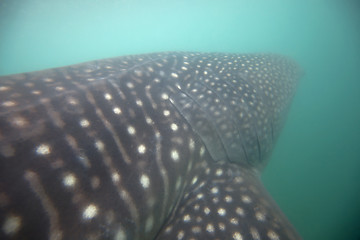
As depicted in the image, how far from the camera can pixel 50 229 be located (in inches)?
50.0

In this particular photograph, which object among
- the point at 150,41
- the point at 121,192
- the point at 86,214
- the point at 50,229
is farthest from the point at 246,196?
the point at 150,41

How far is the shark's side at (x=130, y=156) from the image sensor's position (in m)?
1.33

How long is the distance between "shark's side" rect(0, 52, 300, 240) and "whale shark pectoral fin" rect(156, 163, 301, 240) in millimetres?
11

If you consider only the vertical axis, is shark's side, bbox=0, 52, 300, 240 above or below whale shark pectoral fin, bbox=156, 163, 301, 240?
above

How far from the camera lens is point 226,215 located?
1953 mm

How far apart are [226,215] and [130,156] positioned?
1164 millimetres

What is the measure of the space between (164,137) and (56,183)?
1.12 metres

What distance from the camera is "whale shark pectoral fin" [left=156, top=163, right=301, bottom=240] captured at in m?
1.82

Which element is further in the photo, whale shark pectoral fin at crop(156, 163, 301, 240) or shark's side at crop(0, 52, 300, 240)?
whale shark pectoral fin at crop(156, 163, 301, 240)

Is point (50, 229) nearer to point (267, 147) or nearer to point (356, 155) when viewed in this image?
point (267, 147)

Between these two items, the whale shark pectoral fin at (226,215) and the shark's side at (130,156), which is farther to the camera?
the whale shark pectoral fin at (226,215)

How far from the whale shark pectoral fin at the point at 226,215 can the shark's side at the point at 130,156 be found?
11mm

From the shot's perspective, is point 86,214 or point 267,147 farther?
point 267,147

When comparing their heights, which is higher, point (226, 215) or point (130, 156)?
point (130, 156)
